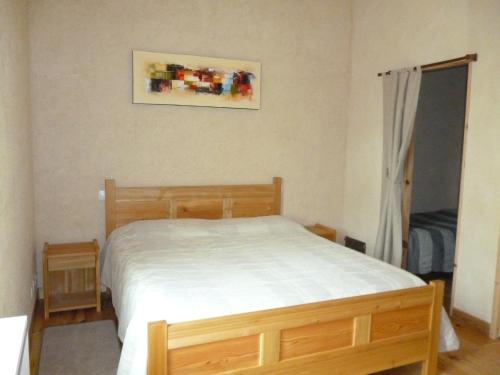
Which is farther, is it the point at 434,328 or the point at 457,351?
the point at 457,351

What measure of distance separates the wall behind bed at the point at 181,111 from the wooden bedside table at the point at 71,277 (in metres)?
0.27

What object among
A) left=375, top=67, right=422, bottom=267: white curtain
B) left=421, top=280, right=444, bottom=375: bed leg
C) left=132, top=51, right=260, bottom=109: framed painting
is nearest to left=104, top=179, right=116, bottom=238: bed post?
left=132, top=51, right=260, bottom=109: framed painting

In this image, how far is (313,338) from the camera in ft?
6.72

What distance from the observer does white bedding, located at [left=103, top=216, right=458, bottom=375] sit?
76.7 inches

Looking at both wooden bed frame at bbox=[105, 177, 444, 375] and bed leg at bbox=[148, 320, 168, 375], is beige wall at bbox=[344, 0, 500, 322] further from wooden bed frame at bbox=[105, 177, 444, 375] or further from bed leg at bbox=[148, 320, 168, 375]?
bed leg at bbox=[148, 320, 168, 375]

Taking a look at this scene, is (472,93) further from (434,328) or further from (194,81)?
(194,81)

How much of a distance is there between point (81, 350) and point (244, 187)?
197cm

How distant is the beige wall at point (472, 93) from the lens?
2963 mm

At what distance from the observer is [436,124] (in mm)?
5027

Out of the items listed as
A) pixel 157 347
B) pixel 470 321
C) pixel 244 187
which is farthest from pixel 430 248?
pixel 157 347

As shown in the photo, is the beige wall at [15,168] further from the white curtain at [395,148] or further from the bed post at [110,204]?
the white curtain at [395,148]

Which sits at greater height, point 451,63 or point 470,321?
point 451,63

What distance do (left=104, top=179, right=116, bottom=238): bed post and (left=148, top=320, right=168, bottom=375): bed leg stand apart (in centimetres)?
195

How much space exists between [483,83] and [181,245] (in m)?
2.48
